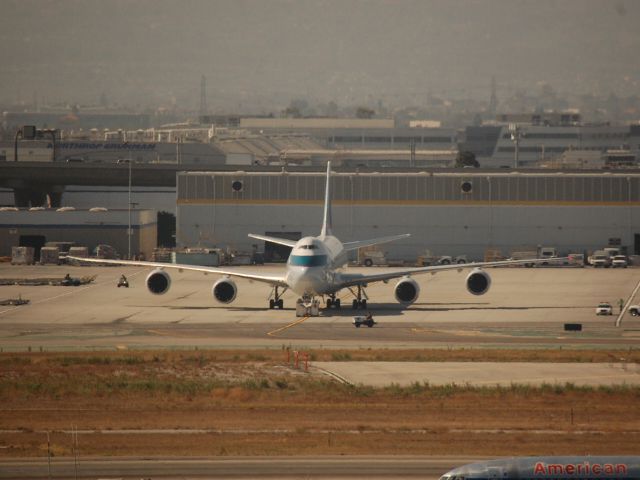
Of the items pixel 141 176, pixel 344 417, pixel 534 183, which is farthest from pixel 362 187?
pixel 344 417

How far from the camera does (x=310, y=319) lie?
77.5m

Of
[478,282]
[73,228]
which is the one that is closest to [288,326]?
[478,282]

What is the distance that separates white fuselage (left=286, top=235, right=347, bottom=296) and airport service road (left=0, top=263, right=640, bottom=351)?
1866mm

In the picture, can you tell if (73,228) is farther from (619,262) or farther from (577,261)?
(619,262)

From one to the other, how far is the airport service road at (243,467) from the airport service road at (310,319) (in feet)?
77.6

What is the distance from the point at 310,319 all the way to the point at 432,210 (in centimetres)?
4305

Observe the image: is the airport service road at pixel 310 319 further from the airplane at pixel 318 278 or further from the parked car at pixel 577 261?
the parked car at pixel 577 261

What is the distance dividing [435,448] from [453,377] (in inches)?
518

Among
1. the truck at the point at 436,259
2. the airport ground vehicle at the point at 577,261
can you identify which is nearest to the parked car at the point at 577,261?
the airport ground vehicle at the point at 577,261

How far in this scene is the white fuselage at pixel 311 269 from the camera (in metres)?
75.8

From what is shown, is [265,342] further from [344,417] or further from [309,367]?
[344,417]

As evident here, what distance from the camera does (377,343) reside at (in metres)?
67.2

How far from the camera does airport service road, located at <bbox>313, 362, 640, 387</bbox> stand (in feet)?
184

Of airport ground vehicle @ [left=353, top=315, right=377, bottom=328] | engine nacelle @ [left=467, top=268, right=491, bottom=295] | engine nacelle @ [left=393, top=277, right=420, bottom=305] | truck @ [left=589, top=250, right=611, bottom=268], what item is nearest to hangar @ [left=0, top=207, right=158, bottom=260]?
truck @ [left=589, top=250, right=611, bottom=268]
